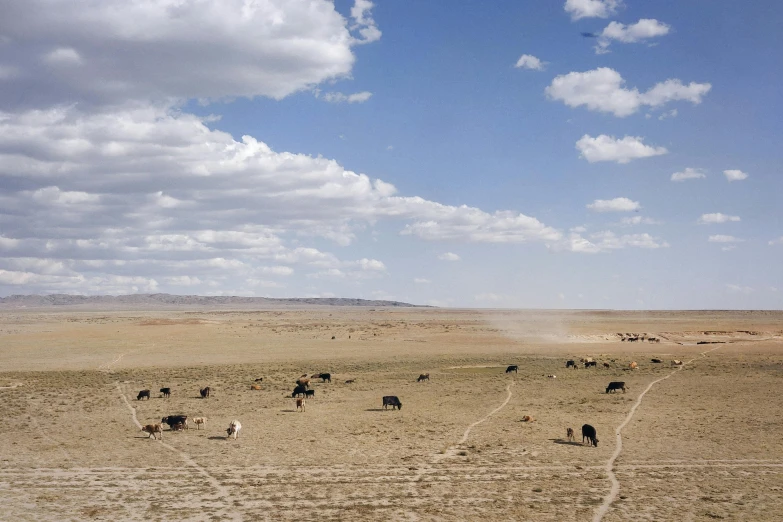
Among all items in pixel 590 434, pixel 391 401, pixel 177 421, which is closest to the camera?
pixel 590 434

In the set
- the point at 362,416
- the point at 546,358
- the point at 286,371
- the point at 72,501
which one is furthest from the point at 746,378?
the point at 72,501

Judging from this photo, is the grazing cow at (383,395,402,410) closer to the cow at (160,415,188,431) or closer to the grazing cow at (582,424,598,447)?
the cow at (160,415,188,431)

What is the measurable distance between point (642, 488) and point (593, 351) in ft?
170

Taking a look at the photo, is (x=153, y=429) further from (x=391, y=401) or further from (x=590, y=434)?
(x=590, y=434)

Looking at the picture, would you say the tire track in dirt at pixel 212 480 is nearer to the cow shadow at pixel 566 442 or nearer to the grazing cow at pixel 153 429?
the grazing cow at pixel 153 429

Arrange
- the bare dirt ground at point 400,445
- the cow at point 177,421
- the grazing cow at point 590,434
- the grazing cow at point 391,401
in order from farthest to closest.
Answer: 1. the grazing cow at point 391,401
2. the cow at point 177,421
3. the grazing cow at point 590,434
4. the bare dirt ground at point 400,445

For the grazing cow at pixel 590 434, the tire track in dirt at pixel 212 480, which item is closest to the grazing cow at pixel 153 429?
the tire track in dirt at pixel 212 480

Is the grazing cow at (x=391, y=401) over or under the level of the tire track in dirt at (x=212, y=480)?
over

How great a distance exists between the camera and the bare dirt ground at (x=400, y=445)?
658 inches

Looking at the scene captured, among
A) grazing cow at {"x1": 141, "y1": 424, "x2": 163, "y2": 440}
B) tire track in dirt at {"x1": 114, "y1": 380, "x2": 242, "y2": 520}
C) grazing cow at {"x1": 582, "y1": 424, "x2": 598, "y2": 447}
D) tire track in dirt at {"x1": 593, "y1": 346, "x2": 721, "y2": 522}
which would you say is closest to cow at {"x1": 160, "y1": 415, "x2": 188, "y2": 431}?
grazing cow at {"x1": 141, "y1": 424, "x2": 163, "y2": 440}

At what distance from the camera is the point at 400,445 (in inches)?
946

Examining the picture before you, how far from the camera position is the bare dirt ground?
16.7m

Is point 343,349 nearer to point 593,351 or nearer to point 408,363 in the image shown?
point 408,363

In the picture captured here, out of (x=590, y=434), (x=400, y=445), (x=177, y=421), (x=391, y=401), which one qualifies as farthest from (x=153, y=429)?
(x=590, y=434)
